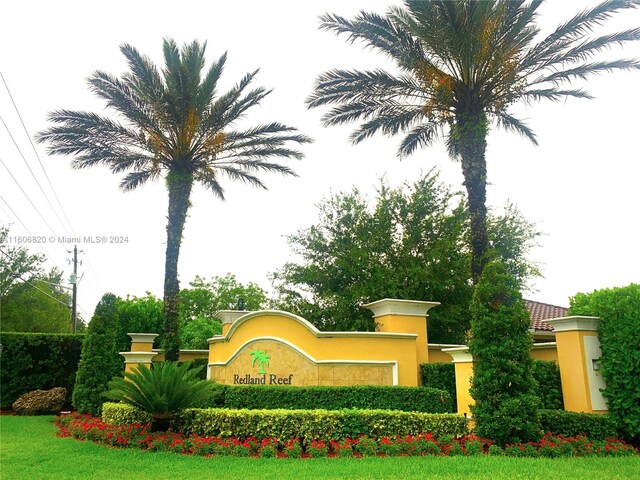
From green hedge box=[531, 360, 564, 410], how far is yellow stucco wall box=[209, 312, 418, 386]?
10.5ft

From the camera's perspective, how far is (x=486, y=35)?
1230 centimetres

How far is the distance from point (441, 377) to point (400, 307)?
86.7 inches

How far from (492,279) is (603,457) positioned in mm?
3764

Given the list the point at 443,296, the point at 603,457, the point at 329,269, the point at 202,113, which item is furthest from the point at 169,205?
the point at 603,457

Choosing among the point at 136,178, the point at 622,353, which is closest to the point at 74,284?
the point at 136,178

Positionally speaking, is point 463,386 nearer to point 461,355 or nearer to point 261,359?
point 461,355

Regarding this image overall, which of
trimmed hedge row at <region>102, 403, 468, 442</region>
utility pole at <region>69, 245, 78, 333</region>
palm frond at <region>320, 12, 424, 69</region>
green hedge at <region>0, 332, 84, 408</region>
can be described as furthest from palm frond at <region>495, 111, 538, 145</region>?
utility pole at <region>69, 245, 78, 333</region>

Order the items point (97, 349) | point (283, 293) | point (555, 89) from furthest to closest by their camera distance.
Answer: point (283, 293), point (97, 349), point (555, 89)

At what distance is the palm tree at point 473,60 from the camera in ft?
40.1

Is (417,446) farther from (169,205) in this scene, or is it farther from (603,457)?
(169,205)

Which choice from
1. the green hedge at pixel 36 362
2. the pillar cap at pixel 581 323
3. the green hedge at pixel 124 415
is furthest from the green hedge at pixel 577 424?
the green hedge at pixel 36 362

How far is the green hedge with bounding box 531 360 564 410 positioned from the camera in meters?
11.1

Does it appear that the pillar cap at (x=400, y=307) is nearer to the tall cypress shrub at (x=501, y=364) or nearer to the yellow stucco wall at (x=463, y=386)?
the yellow stucco wall at (x=463, y=386)

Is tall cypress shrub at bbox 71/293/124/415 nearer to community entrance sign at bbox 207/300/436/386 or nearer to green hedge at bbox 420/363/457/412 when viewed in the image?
community entrance sign at bbox 207/300/436/386
